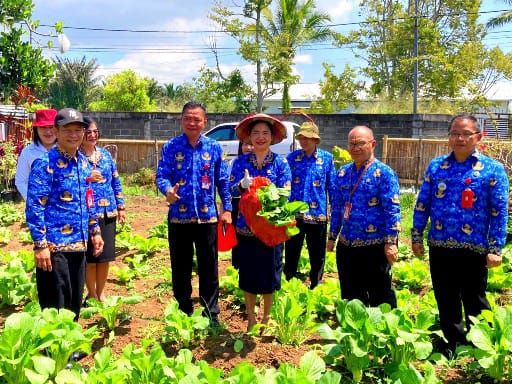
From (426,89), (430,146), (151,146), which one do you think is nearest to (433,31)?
(426,89)

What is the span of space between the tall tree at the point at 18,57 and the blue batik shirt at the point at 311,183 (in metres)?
7.75

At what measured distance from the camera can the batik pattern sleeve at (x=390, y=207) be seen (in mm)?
3498

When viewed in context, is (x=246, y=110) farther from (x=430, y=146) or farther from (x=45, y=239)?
(x=45, y=239)

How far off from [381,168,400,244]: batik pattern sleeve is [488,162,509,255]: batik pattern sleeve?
60cm

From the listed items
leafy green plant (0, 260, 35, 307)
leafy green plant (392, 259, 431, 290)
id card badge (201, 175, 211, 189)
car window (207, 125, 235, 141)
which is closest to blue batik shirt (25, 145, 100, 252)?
id card badge (201, 175, 211, 189)

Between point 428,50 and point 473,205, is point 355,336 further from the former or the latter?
point 428,50

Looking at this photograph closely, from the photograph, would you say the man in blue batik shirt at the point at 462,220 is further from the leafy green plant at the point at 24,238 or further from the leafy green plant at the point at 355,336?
the leafy green plant at the point at 24,238

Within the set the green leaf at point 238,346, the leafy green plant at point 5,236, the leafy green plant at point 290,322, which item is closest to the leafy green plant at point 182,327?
the green leaf at point 238,346

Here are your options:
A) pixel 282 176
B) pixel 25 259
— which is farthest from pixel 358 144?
pixel 25 259

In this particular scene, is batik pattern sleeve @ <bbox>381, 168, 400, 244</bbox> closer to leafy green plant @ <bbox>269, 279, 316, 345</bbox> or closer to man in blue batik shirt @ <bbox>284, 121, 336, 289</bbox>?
leafy green plant @ <bbox>269, 279, 316, 345</bbox>

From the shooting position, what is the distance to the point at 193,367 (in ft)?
8.91

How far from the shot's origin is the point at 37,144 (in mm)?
4449

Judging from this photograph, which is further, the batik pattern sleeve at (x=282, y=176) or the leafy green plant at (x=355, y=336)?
the batik pattern sleeve at (x=282, y=176)

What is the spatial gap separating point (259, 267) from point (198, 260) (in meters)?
0.61
